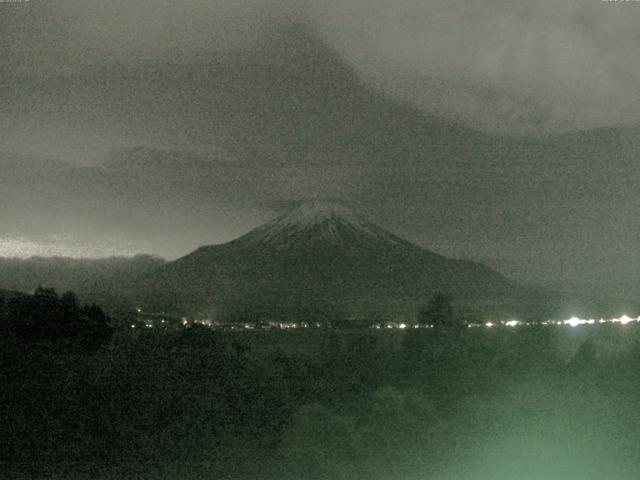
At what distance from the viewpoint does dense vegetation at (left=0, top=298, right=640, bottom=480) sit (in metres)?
13.3

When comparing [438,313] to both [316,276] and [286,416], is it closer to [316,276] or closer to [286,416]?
[286,416]

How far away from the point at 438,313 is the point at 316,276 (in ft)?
170

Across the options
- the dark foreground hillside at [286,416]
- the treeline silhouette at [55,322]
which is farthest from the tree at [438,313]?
the treeline silhouette at [55,322]

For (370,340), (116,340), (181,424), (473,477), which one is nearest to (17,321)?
(116,340)

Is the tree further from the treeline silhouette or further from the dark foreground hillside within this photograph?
the treeline silhouette

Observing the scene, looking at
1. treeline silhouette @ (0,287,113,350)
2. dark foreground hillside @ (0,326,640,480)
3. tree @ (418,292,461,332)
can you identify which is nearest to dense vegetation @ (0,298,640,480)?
dark foreground hillside @ (0,326,640,480)

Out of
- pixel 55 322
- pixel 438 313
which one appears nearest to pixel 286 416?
pixel 55 322

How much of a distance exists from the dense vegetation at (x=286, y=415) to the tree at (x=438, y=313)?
12704mm

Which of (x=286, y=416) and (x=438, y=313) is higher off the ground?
(x=438, y=313)

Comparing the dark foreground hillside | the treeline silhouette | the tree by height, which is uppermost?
the tree

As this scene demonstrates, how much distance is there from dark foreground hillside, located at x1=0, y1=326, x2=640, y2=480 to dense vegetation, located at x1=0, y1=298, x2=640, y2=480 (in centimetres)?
3

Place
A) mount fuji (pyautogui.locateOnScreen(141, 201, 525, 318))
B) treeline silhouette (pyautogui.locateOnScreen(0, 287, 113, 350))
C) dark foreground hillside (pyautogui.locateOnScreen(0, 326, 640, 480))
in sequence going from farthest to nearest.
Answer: mount fuji (pyautogui.locateOnScreen(141, 201, 525, 318)) < treeline silhouette (pyautogui.locateOnScreen(0, 287, 113, 350)) < dark foreground hillside (pyautogui.locateOnScreen(0, 326, 640, 480))

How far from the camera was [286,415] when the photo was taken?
51.7 ft

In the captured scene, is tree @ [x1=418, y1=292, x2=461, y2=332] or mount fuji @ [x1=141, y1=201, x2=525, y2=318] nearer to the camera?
tree @ [x1=418, y1=292, x2=461, y2=332]
